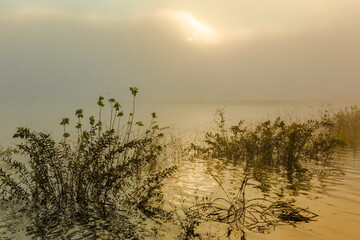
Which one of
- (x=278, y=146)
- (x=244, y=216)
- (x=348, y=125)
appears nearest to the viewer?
(x=244, y=216)

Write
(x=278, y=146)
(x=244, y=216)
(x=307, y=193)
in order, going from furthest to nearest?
(x=278, y=146)
(x=307, y=193)
(x=244, y=216)

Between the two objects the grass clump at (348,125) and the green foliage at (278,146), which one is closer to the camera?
the green foliage at (278,146)

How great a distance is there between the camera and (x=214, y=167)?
12914mm

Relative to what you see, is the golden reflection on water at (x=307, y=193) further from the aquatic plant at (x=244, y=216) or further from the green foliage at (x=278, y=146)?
the green foliage at (x=278, y=146)

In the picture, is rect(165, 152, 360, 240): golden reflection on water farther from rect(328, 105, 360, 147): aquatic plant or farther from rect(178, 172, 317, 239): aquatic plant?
rect(328, 105, 360, 147): aquatic plant

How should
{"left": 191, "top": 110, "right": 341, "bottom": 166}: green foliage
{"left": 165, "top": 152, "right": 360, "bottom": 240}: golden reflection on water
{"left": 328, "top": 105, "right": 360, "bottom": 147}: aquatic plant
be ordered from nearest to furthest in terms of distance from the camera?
{"left": 165, "top": 152, "right": 360, "bottom": 240}: golden reflection on water, {"left": 191, "top": 110, "right": 341, "bottom": 166}: green foliage, {"left": 328, "top": 105, "right": 360, "bottom": 147}: aquatic plant

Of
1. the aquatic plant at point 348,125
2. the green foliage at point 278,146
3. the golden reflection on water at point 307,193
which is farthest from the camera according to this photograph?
the aquatic plant at point 348,125

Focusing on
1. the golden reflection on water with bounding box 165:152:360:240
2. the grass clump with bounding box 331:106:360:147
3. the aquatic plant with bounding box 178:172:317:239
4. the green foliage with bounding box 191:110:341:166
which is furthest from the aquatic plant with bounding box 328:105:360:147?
the aquatic plant with bounding box 178:172:317:239

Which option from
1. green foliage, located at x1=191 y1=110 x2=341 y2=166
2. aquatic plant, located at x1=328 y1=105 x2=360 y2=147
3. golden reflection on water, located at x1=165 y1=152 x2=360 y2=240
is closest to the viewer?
golden reflection on water, located at x1=165 y1=152 x2=360 y2=240

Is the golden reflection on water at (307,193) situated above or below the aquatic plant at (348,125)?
below

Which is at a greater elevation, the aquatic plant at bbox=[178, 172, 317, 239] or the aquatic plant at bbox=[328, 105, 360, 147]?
the aquatic plant at bbox=[328, 105, 360, 147]

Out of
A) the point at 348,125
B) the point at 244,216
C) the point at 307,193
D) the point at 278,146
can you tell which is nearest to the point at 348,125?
the point at 348,125

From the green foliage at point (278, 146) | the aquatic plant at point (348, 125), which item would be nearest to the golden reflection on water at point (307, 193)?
the green foliage at point (278, 146)

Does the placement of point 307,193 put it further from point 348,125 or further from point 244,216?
point 348,125
